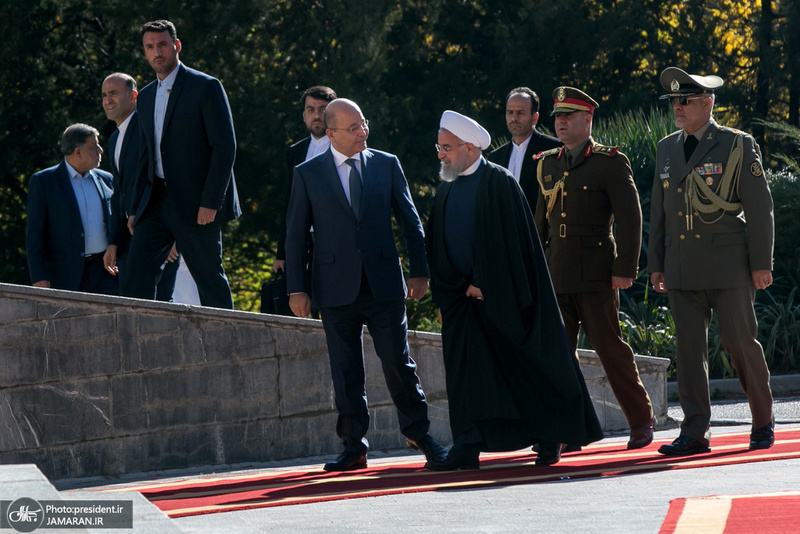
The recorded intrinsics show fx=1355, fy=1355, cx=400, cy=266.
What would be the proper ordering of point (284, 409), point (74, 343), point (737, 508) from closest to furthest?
point (737, 508)
point (74, 343)
point (284, 409)

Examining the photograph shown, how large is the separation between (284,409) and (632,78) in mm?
12385

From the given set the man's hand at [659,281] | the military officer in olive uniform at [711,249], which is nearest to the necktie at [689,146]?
the military officer in olive uniform at [711,249]

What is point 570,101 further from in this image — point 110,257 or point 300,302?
point 110,257

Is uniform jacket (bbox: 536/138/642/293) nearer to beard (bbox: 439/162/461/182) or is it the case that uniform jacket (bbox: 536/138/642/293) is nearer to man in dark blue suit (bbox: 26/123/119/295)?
beard (bbox: 439/162/461/182)

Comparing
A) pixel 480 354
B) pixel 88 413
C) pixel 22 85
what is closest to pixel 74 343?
pixel 88 413

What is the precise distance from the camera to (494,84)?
18125mm

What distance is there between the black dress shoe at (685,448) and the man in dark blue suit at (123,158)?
11.6 ft

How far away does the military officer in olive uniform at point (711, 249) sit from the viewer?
6.99 meters

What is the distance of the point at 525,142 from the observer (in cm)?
814

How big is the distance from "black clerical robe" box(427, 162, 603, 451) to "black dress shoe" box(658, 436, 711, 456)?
1.39ft

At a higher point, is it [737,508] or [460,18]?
[460,18]

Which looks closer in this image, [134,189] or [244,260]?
[134,189]

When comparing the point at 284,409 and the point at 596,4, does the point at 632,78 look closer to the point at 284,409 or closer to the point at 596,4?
the point at 596,4
